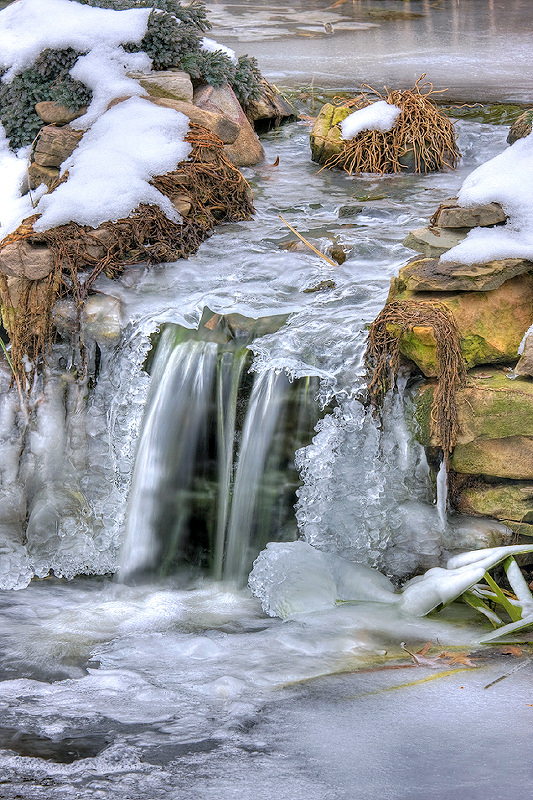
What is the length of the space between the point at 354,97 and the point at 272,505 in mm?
4479

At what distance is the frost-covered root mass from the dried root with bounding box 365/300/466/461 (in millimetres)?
446

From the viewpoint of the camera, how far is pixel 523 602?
10.2 ft

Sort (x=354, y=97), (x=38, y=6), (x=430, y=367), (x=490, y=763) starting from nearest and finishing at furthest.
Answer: (x=490, y=763), (x=430, y=367), (x=38, y=6), (x=354, y=97)

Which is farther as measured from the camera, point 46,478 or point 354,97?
point 354,97

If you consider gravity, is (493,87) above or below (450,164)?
above

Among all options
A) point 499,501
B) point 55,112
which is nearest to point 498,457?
point 499,501

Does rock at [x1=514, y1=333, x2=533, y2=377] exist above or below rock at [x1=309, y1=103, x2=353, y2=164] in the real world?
below

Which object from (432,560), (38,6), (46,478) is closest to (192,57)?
(38,6)

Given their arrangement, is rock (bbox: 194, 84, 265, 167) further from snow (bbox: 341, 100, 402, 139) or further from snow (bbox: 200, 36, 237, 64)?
snow (bbox: 341, 100, 402, 139)

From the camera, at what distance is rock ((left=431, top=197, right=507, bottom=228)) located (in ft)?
12.5

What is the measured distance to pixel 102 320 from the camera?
395 cm

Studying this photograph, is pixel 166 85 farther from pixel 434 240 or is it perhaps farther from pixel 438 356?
pixel 438 356

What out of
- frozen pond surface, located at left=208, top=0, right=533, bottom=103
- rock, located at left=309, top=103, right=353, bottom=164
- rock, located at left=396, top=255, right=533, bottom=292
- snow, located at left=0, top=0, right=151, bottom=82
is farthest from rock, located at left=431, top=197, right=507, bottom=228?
frozen pond surface, located at left=208, top=0, right=533, bottom=103

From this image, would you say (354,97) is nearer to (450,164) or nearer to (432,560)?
(450,164)
